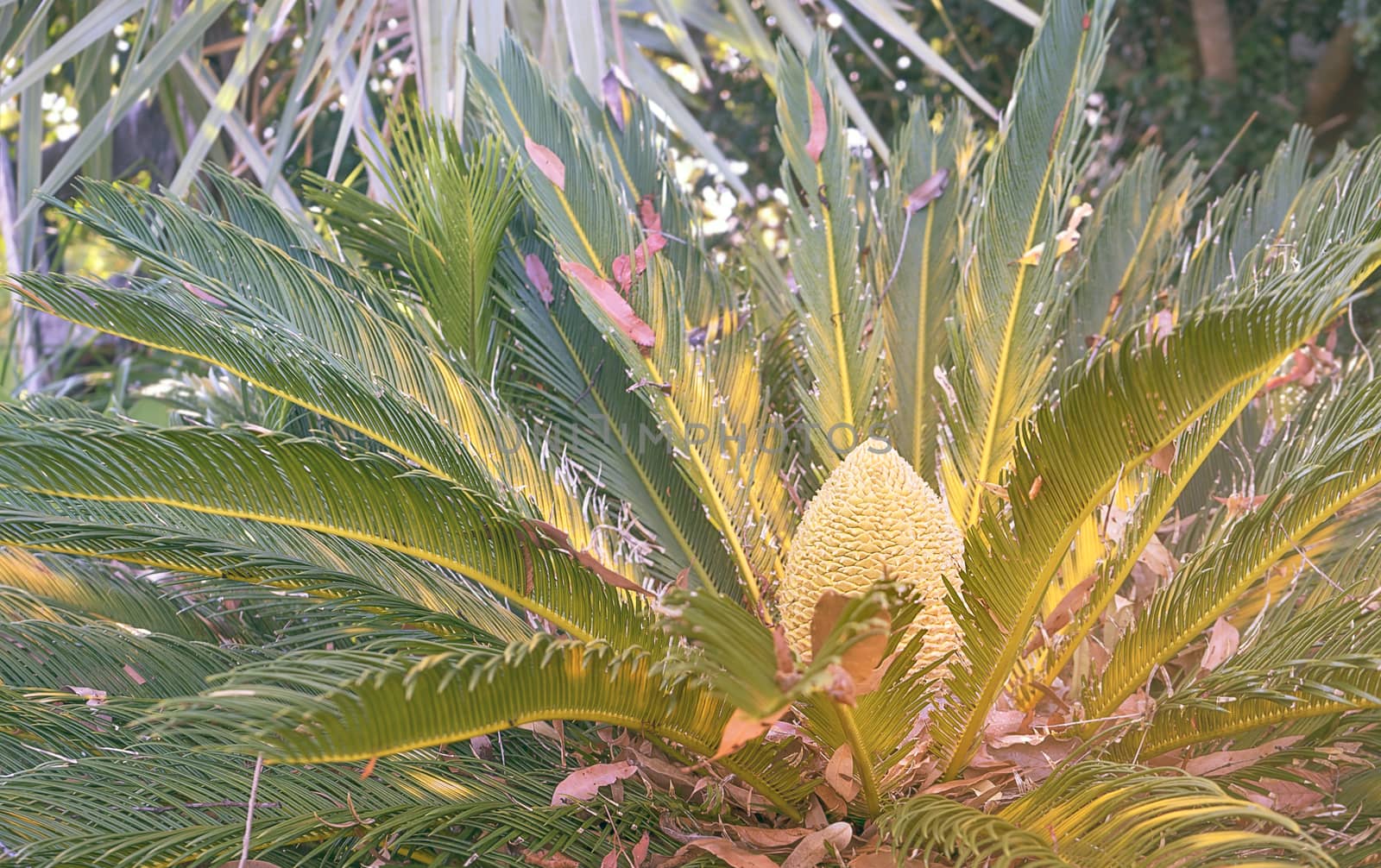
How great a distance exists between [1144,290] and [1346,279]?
0.97 m

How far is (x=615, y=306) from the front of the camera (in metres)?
1.46

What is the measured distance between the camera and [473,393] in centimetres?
141

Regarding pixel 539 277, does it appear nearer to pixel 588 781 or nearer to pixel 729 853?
pixel 588 781

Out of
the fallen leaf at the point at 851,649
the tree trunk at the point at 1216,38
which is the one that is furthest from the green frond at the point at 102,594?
the tree trunk at the point at 1216,38

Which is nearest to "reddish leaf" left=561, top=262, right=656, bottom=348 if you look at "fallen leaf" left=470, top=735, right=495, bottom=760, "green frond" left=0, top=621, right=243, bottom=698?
"fallen leaf" left=470, top=735, right=495, bottom=760

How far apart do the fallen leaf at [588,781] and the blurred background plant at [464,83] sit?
2.50 feet

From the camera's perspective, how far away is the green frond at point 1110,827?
0.83m

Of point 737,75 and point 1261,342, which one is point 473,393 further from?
point 737,75

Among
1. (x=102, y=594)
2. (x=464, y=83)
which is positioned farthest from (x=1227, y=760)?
(x=464, y=83)

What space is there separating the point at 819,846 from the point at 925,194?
1119 mm

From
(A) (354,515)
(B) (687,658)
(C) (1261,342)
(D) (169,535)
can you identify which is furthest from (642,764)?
(C) (1261,342)

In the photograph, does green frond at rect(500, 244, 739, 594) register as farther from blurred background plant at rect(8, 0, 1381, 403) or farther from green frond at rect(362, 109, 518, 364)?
blurred background plant at rect(8, 0, 1381, 403)

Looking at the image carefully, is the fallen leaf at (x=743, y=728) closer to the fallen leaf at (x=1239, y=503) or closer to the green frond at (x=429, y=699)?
the green frond at (x=429, y=699)

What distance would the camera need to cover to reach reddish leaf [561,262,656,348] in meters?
1.45
